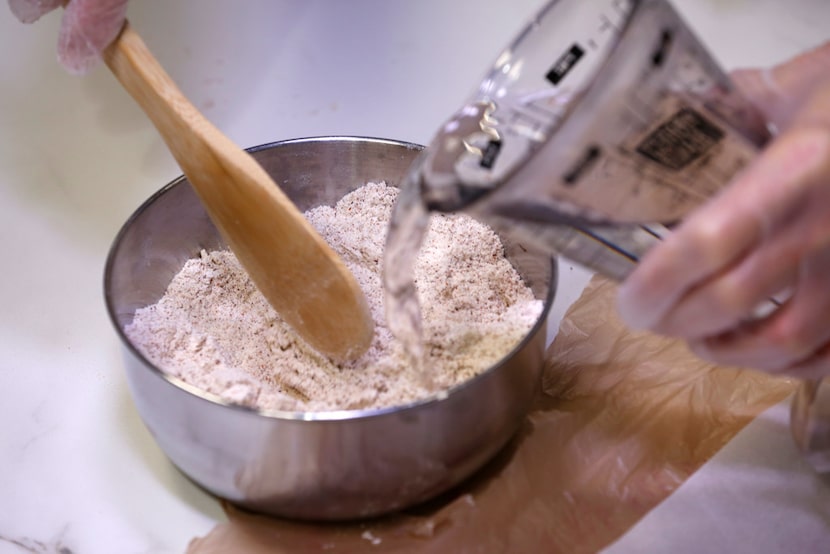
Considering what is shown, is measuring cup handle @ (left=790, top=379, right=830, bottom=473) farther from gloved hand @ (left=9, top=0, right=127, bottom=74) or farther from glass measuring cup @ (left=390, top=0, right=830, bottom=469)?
gloved hand @ (left=9, top=0, right=127, bottom=74)

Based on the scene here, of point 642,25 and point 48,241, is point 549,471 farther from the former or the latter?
point 48,241

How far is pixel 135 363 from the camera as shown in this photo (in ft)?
2.21

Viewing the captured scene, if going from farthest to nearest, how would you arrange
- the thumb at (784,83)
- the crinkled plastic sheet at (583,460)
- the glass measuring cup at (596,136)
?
1. the crinkled plastic sheet at (583,460)
2. the thumb at (784,83)
3. the glass measuring cup at (596,136)

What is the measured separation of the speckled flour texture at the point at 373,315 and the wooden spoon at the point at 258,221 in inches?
1.3

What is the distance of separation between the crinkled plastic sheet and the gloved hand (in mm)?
435

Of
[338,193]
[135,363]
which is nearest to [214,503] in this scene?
[135,363]

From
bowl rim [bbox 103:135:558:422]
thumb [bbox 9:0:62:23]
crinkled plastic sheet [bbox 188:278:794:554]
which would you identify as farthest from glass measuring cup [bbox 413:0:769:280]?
thumb [bbox 9:0:62:23]

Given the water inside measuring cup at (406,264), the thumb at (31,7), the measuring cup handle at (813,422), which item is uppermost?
the thumb at (31,7)

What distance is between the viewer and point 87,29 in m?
0.71

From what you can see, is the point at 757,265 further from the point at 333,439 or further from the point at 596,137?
the point at 333,439

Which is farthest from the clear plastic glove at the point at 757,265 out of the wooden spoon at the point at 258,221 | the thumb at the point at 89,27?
the thumb at the point at 89,27

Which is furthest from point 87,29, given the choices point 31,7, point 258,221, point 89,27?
point 258,221

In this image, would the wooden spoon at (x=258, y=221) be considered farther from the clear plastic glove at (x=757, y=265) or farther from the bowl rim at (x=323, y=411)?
the clear plastic glove at (x=757, y=265)

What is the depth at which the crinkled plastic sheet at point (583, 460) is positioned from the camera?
0.70m
